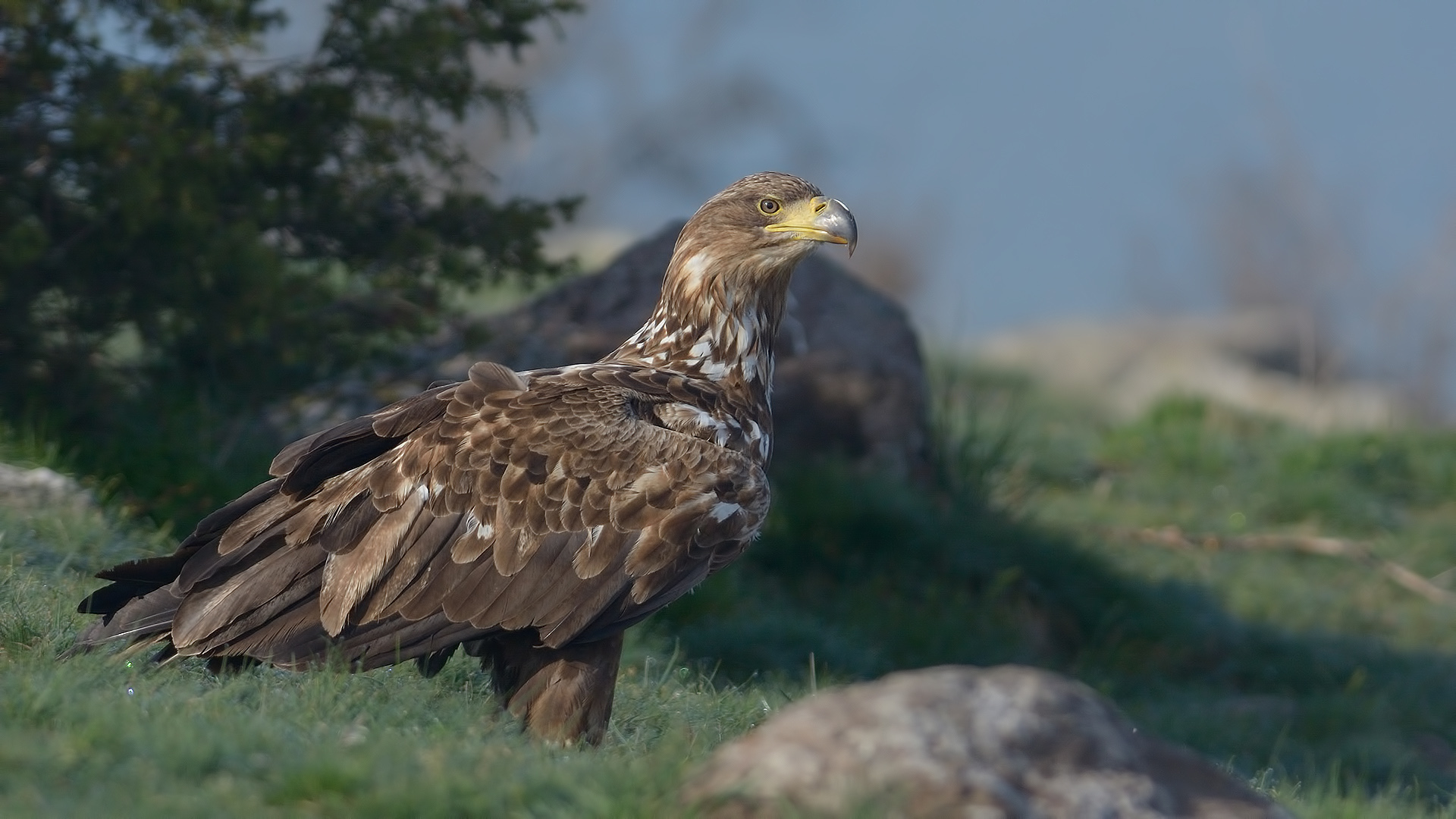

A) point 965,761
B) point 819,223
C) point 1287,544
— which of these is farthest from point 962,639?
point 965,761

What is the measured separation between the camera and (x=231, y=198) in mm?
7773

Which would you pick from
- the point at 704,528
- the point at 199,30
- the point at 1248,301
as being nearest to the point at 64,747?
the point at 704,528

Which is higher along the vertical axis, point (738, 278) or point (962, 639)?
point (738, 278)

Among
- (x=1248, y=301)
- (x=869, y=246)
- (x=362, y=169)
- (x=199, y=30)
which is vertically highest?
(x=199, y=30)

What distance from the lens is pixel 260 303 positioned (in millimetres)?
7402

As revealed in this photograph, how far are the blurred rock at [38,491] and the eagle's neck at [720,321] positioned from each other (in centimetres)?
231

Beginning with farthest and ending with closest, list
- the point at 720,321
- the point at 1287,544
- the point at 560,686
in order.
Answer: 1. the point at 1287,544
2. the point at 720,321
3. the point at 560,686

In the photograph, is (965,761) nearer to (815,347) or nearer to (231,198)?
(231,198)

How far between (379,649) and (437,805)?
55.0 inches

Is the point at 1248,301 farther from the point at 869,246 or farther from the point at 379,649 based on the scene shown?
the point at 379,649

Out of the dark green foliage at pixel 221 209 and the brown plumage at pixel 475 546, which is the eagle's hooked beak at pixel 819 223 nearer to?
the brown plumage at pixel 475 546

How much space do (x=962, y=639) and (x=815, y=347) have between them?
6.76 feet

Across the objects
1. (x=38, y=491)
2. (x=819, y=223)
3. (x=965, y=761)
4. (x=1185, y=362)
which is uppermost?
(x=819, y=223)

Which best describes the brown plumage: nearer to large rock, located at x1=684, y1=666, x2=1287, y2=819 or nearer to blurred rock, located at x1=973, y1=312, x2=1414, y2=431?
large rock, located at x1=684, y1=666, x2=1287, y2=819
